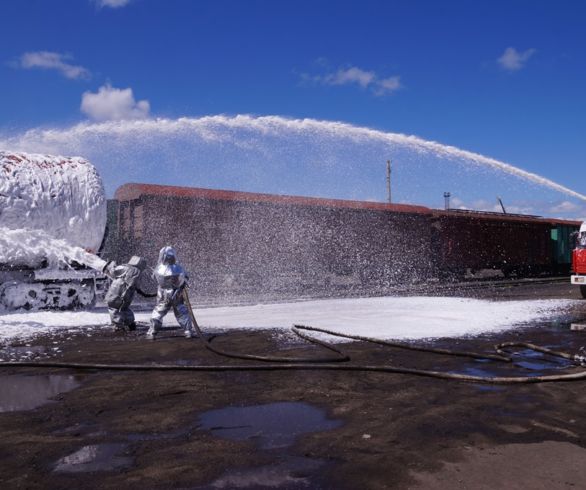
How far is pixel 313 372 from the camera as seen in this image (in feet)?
16.8

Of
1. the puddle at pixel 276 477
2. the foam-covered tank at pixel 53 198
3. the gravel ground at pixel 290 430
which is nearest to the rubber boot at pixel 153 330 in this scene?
the gravel ground at pixel 290 430

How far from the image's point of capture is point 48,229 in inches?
347

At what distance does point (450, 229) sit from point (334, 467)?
66.2 feet

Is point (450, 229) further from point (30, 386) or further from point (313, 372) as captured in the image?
point (30, 386)

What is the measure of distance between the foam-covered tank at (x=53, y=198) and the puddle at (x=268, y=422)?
20.2ft

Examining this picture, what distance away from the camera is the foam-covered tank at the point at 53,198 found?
27.8 feet

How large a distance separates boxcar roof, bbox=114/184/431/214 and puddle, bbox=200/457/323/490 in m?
11.7

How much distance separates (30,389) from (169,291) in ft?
9.07

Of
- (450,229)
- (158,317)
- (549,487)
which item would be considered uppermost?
(450,229)

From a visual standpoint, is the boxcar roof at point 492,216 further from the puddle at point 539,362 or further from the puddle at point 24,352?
the puddle at point 24,352

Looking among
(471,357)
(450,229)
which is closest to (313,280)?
(450,229)

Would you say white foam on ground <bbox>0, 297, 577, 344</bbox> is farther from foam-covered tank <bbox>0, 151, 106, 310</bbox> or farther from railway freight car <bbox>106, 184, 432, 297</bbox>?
railway freight car <bbox>106, 184, 432, 297</bbox>

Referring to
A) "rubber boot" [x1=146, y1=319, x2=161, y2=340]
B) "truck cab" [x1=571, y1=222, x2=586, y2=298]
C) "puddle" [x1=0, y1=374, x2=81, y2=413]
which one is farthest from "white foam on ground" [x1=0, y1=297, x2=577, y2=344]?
"puddle" [x1=0, y1=374, x2=81, y2=413]

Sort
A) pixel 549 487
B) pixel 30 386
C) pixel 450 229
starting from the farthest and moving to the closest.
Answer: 1. pixel 450 229
2. pixel 30 386
3. pixel 549 487
